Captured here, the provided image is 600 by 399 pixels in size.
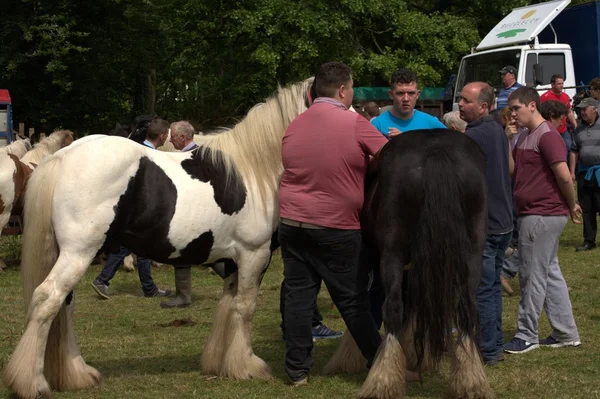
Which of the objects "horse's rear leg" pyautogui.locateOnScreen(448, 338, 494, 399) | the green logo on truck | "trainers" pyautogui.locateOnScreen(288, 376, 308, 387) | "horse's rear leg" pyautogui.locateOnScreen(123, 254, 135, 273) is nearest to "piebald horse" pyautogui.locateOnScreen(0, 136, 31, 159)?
"horse's rear leg" pyautogui.locateOnScreen(123, 254, 135, 273)

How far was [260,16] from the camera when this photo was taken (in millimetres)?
24953

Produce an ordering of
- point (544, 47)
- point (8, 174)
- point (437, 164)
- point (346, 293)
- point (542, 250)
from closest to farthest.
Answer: point (437, 164) < point (346, 293) < point (542, 250) < point (8, 174) < point (544, 47)

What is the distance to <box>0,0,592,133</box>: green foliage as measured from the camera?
2539 centimetres

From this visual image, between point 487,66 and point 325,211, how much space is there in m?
14.7

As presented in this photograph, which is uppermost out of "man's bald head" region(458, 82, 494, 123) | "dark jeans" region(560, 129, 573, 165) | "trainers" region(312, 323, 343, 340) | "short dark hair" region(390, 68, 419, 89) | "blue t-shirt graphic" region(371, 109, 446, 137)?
"short dark hair" region(390, 68, 419, 89)

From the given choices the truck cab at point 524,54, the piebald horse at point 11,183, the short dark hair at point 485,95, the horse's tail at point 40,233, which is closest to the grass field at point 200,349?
the horse's tail at point 40,233

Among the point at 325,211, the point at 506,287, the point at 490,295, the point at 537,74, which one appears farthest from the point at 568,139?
the point at 325,211

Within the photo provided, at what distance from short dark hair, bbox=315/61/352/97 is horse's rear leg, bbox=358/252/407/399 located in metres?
1.17

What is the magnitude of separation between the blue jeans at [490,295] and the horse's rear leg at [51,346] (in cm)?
274

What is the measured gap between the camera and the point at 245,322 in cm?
644

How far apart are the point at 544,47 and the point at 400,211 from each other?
14477 millimetres

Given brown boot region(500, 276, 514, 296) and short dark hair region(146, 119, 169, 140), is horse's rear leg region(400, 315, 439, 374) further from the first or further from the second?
short dark hair region(146, 119, 169, 140)

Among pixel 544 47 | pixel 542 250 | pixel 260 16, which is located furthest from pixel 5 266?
pixel 260 16

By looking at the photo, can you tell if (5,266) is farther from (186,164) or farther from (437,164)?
(437,164)
